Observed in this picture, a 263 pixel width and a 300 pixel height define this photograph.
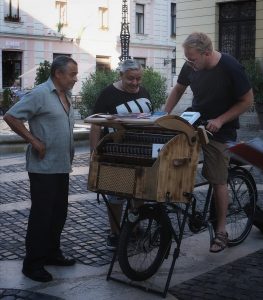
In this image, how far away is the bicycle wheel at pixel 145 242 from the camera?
450 cm

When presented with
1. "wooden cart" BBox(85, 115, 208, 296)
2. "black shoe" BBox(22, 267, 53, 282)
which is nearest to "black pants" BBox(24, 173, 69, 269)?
"black shoe" BBox(22, 267, 53, 282)

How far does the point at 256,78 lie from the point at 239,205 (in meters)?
12.1

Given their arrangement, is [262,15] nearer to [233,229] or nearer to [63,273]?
[233,229]

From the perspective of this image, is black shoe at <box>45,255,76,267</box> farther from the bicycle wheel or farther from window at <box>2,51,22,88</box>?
window at <box>2,51,22,88</box>

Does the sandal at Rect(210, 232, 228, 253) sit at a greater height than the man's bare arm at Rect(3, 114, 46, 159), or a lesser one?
lesser

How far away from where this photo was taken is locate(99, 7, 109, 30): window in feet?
138

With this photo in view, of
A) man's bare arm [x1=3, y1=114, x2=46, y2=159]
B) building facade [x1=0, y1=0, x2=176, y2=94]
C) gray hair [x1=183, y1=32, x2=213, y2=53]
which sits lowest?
man's bare arm [x1=3, y1=114, x2=46, y2=159]

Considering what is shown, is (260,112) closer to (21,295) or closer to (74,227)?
(74,227)

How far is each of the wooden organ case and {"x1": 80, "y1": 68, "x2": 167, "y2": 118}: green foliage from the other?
43.8ft

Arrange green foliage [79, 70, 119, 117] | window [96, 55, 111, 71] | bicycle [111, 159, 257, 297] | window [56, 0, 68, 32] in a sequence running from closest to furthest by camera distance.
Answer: bicycle [111, 159, 257, 297], green foliage [79, 70, 119, 117], window [56, 0, 68, 32], window [96, 55, 111, 71]

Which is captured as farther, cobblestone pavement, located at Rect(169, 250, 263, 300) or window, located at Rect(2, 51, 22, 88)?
window, located at Rect(2, 51, 22, 88)

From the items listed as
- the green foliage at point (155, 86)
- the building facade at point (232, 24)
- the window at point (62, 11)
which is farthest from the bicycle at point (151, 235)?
the window at point (62, 11)

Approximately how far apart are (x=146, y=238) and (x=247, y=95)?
1.43 m

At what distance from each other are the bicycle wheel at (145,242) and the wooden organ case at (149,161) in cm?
30
